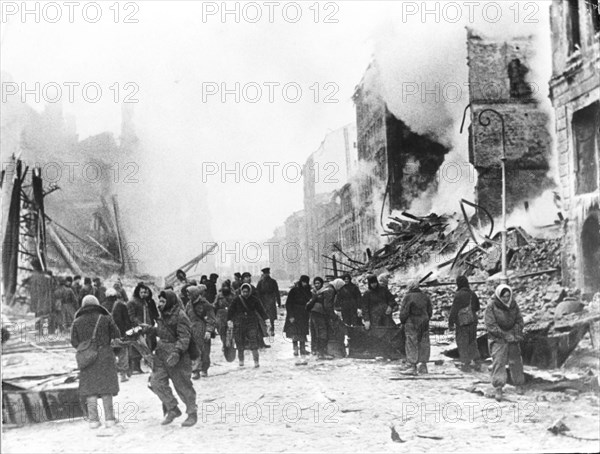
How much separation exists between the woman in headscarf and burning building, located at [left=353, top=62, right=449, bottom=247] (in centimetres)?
137

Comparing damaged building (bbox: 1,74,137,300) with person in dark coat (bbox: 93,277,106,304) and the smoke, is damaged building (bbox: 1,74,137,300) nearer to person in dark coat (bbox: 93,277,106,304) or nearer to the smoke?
person in dark coat (bbox: 93,277,106,304)

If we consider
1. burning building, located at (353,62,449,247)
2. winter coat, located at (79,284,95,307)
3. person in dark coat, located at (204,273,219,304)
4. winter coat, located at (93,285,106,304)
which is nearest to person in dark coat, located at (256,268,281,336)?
person in dark coat, located at (204,273,219,304)

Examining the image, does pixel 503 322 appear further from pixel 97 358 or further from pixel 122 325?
pixel 97 358

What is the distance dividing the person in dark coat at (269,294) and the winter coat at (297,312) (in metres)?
0.14

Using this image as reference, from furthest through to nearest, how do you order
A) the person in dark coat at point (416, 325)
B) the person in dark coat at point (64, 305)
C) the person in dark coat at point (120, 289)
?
the person in dark coat at point (416, 325)
the person in dark coat at point (120, 289)
the person in dark coat at point (64, 305)

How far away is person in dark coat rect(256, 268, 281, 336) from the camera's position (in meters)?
7.25

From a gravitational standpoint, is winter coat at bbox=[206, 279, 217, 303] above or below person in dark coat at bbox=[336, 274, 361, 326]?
above

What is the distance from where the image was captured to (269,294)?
7410 mm

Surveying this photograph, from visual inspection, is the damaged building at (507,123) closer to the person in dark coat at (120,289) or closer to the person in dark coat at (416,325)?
the person in dark coat at (416,325)

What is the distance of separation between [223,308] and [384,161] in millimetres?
2344

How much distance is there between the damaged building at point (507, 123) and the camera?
24.2ft

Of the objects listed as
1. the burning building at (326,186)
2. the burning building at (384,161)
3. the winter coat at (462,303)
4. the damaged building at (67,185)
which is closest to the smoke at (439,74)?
the burning building at (384,161)

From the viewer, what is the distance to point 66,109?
691cm

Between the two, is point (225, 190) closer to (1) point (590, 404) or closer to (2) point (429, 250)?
(2) point (429, 250)
